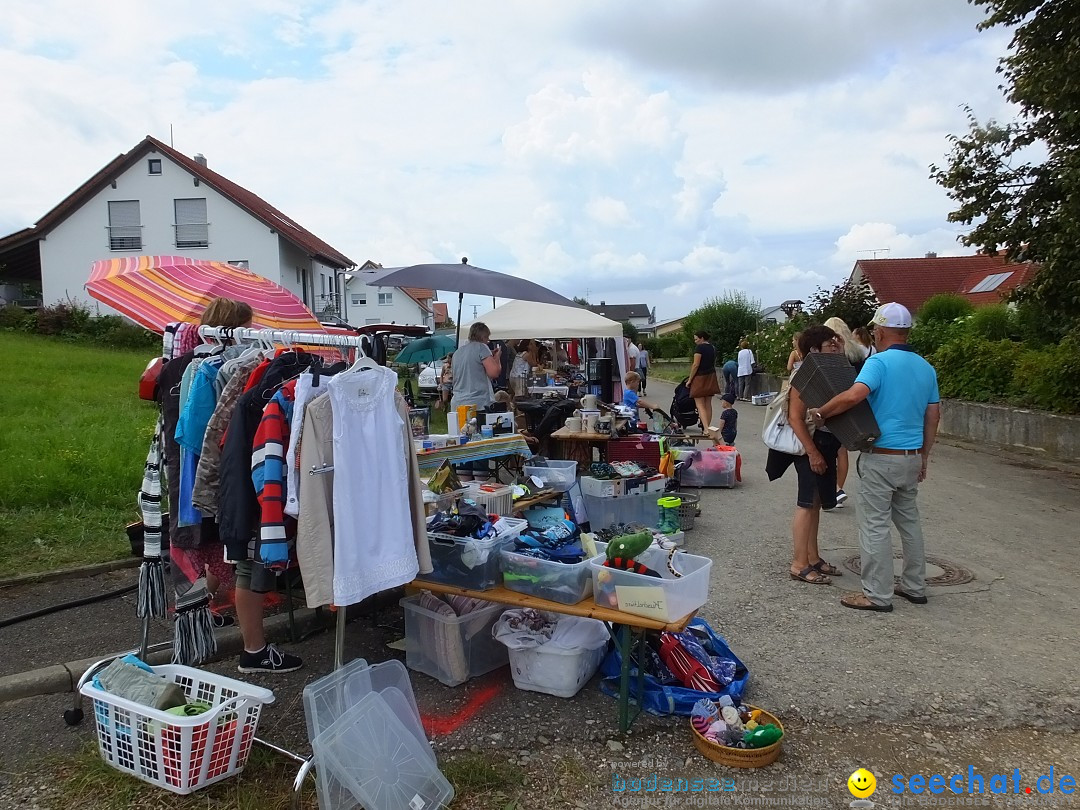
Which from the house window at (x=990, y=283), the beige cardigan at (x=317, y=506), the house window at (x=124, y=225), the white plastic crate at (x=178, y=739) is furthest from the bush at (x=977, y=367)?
the house window at (x=124, y=225)

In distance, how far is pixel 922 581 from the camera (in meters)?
4.98

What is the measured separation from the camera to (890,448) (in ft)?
15.6

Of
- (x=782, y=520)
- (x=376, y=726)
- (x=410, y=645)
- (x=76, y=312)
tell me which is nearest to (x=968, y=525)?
(x=782, y=520)

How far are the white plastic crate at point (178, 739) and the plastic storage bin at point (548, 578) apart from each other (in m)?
1.26

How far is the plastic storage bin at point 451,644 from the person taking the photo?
3855 millimetres

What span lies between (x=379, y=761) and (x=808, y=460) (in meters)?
3.62

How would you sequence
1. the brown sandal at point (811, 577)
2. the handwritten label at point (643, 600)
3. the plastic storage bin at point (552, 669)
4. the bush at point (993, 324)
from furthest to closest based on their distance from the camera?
1. the bush at point (993, 324)
2. the brown sandal at point (811, 577)
3. the plastic storage bin at point (552, 669)
4. the handwritten label at point (643, 600)

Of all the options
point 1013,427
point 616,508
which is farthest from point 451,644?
point 1013,427

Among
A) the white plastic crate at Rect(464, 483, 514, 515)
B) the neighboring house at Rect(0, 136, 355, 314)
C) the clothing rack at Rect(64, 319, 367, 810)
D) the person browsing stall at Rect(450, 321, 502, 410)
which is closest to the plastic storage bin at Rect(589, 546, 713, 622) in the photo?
the clothing rack at Rect(64, 319, 367, 810)

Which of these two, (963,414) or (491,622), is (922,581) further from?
(963,414)

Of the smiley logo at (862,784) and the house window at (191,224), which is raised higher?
the house window at (191,224)

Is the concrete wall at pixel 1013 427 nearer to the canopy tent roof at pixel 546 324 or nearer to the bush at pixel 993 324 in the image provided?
the bush at pixel 993 324

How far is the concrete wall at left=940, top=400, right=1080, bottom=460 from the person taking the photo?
10.8m

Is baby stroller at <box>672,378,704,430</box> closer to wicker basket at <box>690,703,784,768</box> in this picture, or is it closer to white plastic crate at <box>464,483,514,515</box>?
white plastic crate at <box>464,483,514,515</box>
